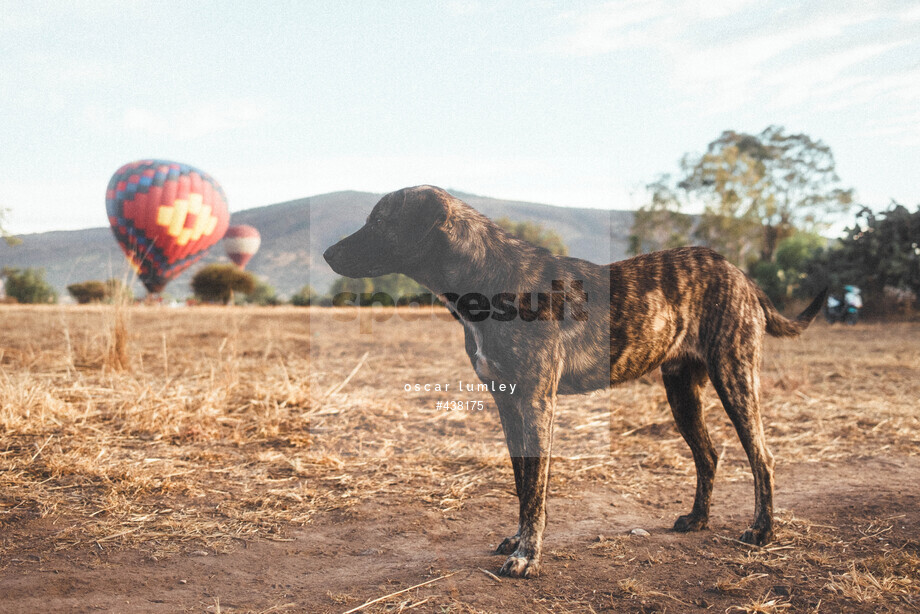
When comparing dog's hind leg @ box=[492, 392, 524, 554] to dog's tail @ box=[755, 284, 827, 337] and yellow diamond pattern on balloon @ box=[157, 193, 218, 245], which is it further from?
yellow diamond pattern on balloon @ box=[157, 193, 218, 245]

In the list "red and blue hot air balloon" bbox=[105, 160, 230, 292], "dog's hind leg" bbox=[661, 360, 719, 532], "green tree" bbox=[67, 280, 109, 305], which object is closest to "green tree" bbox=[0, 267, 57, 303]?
"green tree" bbox=[67, 280, 109, 305]

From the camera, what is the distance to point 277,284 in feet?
240

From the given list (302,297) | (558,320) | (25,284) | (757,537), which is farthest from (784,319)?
(25,284)

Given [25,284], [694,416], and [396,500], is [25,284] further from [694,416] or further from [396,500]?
[694,416]

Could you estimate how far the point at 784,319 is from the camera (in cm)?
440

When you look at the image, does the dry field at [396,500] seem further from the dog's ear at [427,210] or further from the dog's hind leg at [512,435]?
the dog's ear at [427,210]

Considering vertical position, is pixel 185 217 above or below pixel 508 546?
above

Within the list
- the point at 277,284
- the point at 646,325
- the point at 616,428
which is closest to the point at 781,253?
the point at 616,428

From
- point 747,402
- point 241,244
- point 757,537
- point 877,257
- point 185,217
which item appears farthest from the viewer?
point 241,244

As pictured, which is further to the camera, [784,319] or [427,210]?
[784,319]

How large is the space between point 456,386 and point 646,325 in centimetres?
509

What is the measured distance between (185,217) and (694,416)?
3447cm

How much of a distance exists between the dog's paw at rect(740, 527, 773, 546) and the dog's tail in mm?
1374

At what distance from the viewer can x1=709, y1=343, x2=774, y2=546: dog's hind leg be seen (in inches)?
154
